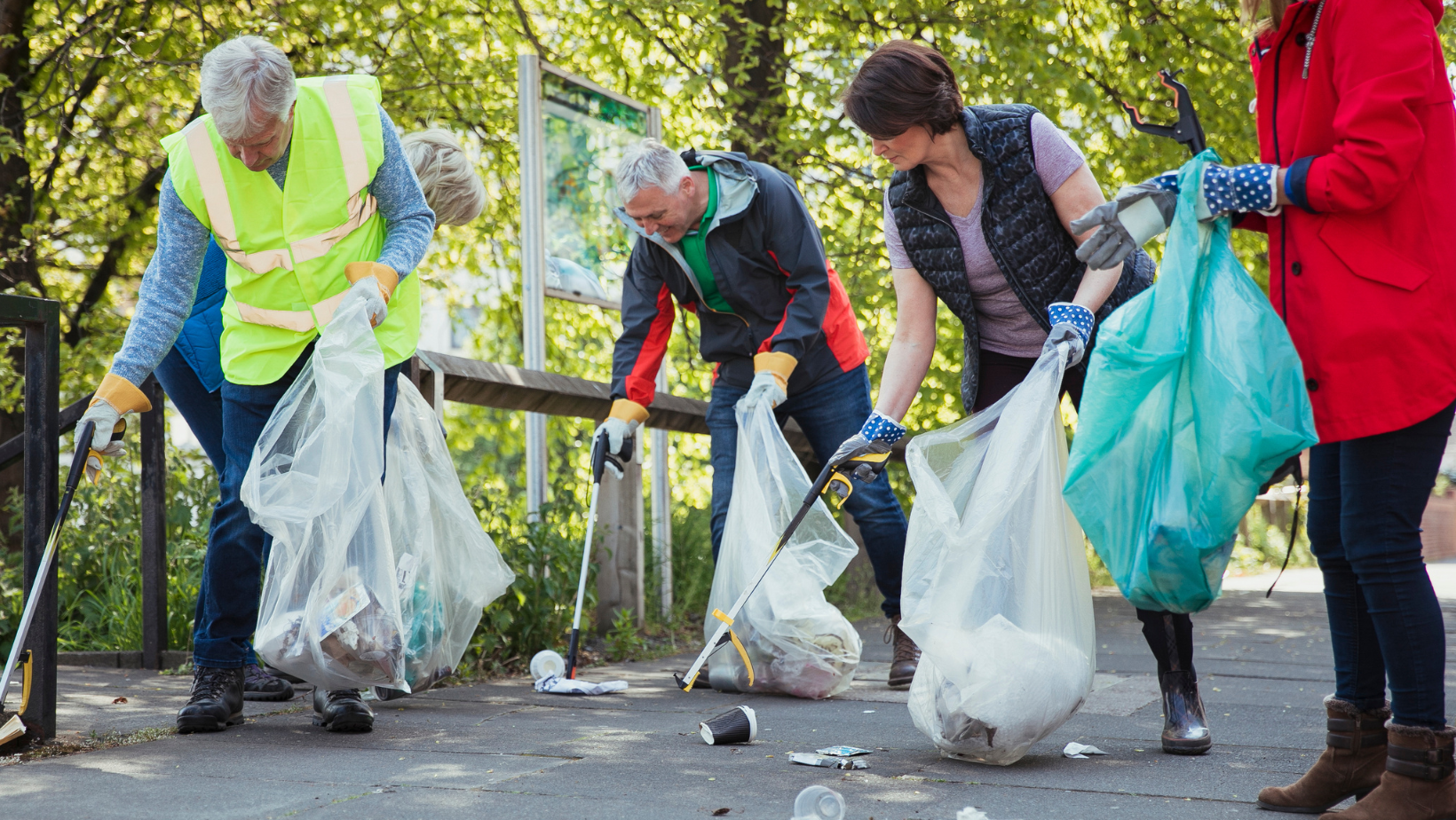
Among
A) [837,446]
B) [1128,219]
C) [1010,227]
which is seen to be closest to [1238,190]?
[1128,219]

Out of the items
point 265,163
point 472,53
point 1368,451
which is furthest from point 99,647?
point 472,53

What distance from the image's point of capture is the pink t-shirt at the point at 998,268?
2.82m

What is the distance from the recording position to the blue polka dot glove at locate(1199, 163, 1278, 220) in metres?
2.04

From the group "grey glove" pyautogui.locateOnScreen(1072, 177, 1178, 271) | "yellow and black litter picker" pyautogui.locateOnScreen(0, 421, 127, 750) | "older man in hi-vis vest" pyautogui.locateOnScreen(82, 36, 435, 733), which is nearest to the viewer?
"grey glove" pyautogui.locateOnScreen(1072, 177, 1178, 271)

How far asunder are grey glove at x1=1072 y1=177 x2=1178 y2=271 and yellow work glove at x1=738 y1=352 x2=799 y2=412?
1.47m

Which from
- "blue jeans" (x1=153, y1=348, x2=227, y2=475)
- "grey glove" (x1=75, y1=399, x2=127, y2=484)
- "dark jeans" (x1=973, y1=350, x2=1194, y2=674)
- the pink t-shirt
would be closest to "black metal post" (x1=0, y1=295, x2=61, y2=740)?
"grey glove" (x1=75, y1=399, x2=127, y2=484)

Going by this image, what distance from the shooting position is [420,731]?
291 centimetres

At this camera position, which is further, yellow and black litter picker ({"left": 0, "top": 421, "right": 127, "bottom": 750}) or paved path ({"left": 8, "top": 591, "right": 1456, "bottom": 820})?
yellow and black litter picker ({"left": 0, "top": 421, "right": 127, "bottom": 750})

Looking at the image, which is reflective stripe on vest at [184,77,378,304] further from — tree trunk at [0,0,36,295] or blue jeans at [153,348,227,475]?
tree trunk at [0,0,36,295]

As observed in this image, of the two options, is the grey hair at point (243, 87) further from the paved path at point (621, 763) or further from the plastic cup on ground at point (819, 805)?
the plastic cup on ground at point (819, 805)

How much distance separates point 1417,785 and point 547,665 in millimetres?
2365

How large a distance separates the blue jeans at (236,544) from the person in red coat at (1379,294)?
206 cm

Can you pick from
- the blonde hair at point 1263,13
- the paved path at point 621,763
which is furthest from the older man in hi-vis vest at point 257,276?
the blonde hair at point 1263,13

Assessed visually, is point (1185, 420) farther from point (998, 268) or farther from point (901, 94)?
point (901, 94)
